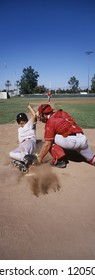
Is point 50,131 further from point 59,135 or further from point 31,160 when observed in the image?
point 31,160

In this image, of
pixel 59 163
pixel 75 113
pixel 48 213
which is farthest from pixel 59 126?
pixel 75 113

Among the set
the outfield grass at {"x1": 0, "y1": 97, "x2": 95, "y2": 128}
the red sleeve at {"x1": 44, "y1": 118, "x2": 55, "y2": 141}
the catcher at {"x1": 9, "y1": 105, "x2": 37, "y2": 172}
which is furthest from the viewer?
the outfield grass at {"x1": 0, "y1": 97, "x2": 95, "y2": 128}

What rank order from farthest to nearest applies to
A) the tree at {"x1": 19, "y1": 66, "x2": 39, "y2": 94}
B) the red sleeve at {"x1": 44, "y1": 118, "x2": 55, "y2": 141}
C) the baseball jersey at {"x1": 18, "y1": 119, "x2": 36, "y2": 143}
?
the tree at {"x1": 19, "y1": 66, "x2": 39, "y2": 94}, the baseball jersey at {"x1": 18, "y1": 119, "x2": 36, "y2": 143}, the red sleeve at {"x1": 44, "y1": 118, "x2": 55, "y2": 141}

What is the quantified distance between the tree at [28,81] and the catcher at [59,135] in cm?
9013

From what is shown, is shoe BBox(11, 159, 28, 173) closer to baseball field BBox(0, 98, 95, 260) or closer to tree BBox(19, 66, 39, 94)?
baseball field BBox(0, 98, 95, 260)

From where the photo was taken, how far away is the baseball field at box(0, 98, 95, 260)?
7.63 feet

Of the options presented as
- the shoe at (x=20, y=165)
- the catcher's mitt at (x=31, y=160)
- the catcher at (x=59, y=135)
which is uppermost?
the catcher at (x=59, y=135)

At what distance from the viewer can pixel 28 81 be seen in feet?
306

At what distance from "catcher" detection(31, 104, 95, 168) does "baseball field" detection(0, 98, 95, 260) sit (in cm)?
29

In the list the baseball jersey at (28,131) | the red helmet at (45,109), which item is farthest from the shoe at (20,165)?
the red helmet at (45,109)

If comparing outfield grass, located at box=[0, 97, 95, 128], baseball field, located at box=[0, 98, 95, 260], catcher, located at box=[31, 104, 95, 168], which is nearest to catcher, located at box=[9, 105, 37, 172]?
baseball field, located at box=[0, 98, 95, 260]

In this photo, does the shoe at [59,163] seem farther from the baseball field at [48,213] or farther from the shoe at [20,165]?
the shoe at [20,165]

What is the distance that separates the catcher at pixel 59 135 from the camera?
400 cm
